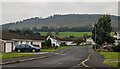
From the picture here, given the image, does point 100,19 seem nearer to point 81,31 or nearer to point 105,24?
point 105,24

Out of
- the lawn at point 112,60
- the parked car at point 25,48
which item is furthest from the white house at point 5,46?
the lawn at point 112,60

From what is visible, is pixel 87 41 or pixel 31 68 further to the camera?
pixel 87 41

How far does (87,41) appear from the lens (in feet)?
654

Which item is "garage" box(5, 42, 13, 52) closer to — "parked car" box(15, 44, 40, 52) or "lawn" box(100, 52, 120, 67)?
"parked car" box(15, 44, 40, 52)

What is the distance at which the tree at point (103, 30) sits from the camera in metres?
95.0

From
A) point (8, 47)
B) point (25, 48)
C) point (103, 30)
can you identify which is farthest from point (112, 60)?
point (103, 30)

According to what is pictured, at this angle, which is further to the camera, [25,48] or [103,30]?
[103,30]

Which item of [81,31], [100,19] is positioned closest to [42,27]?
[81,31]

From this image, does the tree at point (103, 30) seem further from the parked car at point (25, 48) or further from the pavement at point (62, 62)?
the pavement at point (62, 62)

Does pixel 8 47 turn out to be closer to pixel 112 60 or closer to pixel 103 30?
pixel 112 60

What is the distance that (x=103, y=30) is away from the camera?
316 ft

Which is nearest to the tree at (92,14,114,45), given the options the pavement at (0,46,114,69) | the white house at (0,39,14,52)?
the white house at (0,39,14,52)

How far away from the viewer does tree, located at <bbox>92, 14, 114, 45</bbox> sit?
312 feet

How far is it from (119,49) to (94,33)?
3440 cm
